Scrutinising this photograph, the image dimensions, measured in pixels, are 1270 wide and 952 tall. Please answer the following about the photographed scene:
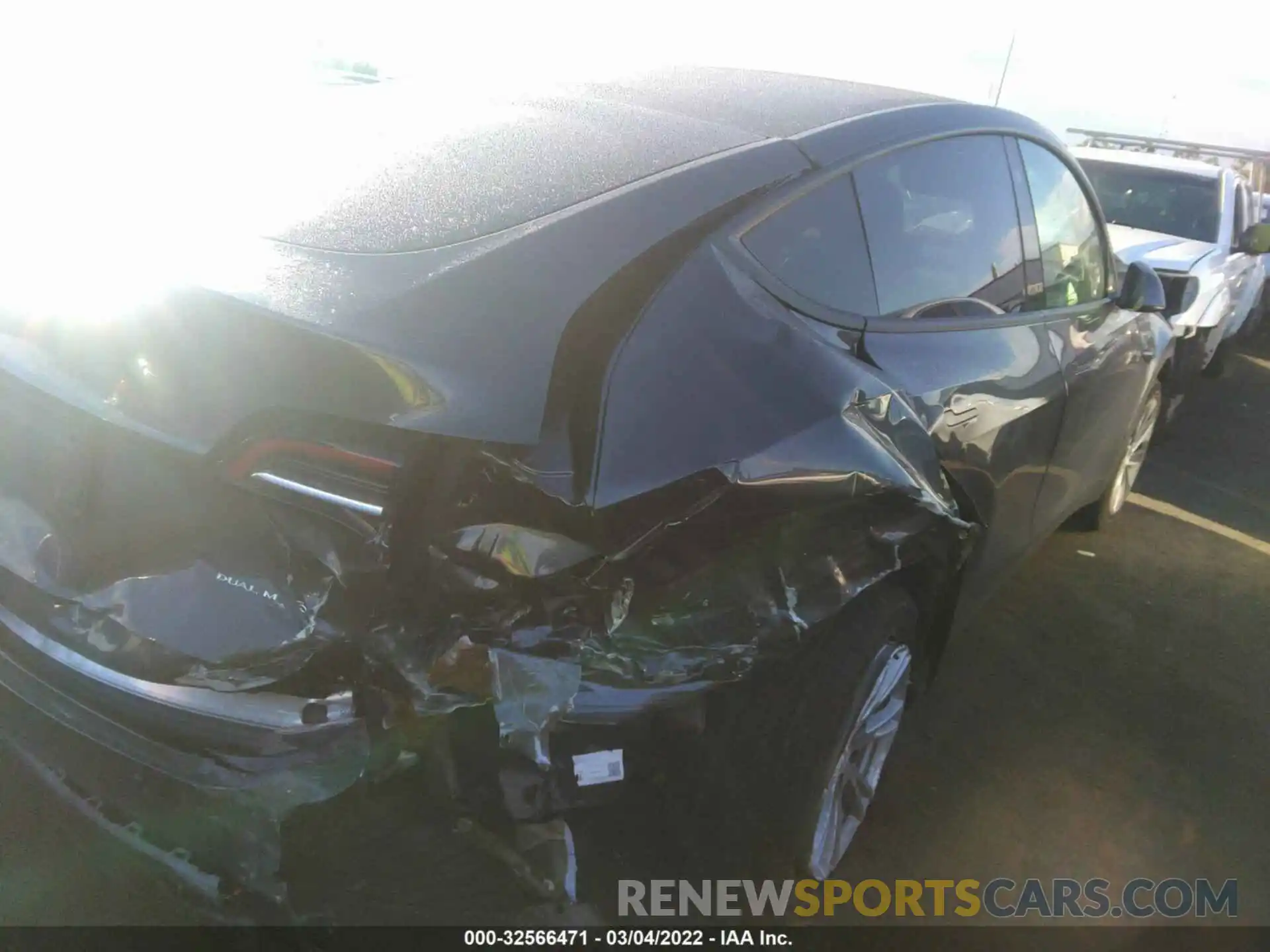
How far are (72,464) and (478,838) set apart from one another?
3.24ft

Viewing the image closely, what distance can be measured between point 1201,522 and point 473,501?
5.06 meters

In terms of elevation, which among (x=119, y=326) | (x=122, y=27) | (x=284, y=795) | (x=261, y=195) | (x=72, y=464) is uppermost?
(x=122, y=27)

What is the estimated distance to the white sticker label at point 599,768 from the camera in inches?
66.9

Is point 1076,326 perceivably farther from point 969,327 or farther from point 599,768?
point 599,768

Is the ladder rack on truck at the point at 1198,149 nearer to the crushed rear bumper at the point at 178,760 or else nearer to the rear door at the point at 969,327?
the rear door at the point at 969,327

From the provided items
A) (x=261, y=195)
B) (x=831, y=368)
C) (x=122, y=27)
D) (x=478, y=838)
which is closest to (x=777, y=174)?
(x=831, y=368)

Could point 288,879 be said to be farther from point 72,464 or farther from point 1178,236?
point 1178,236

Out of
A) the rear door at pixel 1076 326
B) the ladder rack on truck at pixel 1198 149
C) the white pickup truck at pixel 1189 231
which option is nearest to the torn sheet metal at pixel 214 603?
the rear door at pixel 1076 326

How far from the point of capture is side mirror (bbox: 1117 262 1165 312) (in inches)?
149

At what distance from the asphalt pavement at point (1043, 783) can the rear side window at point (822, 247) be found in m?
1.13

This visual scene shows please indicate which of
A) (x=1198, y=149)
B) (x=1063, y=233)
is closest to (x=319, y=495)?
(x=1063, y=233)

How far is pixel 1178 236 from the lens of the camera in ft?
25.0

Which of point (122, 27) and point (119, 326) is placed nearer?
point (119, 326)

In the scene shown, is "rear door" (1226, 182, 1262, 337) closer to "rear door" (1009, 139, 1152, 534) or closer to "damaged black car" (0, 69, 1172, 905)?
"rear door" (1009, 139, 1152, 534)
